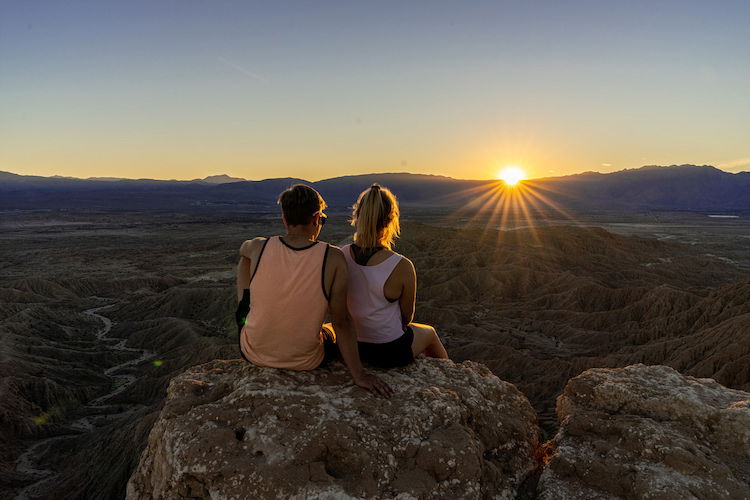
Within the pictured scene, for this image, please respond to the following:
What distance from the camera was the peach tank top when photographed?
311 cm

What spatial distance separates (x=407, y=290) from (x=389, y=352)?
61 cm

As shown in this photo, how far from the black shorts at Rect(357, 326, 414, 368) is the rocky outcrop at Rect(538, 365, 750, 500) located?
139 centimetres

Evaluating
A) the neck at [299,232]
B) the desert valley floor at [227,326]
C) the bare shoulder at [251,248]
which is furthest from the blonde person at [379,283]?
the desert valley floor at [227,326]

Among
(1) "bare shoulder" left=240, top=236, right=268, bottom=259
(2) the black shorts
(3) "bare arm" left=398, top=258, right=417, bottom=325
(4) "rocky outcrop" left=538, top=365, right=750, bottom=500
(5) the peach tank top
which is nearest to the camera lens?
(4) "rocky outcrop" left=538, top=365, right=750, bottom=500

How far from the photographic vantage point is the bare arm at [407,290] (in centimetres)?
347

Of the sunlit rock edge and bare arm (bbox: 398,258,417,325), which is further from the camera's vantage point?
bare arm (bbox: 398,258,417,325)

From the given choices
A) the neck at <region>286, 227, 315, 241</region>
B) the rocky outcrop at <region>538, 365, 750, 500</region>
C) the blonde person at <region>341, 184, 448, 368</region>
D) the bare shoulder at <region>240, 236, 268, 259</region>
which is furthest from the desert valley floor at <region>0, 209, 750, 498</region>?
the bare shoulder at <region>240, 236, 268, 259</region>

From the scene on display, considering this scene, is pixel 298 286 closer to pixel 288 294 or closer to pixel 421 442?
pixel 288 294

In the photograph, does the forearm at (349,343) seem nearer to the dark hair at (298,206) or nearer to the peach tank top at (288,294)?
the peach tank top at (288,294)

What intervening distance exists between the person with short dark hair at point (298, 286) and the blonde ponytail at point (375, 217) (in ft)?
0.97

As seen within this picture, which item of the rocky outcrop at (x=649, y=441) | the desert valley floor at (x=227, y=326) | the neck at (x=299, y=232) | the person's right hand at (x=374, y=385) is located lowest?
→ the desert valley floor at (x=227, y=326)

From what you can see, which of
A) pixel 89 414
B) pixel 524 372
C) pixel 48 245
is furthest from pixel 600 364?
pixel 48 245

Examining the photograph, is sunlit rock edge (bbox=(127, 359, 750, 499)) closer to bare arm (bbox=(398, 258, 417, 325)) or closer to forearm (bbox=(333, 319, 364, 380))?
forearm (bbox=(333, 319, 364, 380))

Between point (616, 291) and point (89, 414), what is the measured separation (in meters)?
28.7
